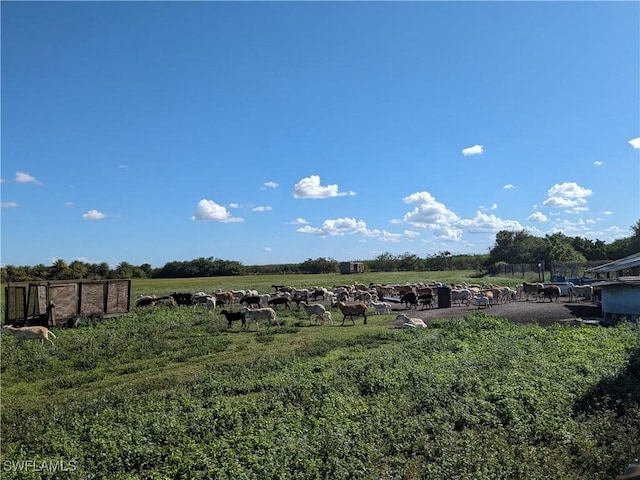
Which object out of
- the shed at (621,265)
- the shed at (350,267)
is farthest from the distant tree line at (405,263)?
the shed at (621,265)

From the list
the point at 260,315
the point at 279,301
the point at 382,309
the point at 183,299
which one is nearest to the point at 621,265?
the point at 382,309

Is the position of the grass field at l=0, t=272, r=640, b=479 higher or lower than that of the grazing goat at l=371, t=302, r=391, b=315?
lower

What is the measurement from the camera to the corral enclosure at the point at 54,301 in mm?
20375

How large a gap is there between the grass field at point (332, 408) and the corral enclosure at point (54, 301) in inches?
171

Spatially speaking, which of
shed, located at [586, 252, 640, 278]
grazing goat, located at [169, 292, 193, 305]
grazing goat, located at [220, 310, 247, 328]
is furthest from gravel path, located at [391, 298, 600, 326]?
grazing goat, located at [169, 292, 193, 305]

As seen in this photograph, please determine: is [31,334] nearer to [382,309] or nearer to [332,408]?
[332,408]

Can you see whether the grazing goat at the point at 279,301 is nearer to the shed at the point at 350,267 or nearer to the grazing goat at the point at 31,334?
the grazing goat at the point at 31,334

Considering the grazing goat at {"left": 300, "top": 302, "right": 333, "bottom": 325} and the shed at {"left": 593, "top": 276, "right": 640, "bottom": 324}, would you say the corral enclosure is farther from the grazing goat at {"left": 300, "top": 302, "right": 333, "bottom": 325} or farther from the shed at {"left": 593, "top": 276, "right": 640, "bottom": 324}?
the shed at {"left": 593, "top": 276, "right": 640, "bottom": 324}

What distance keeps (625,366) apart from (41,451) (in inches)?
481

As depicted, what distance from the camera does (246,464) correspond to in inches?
270

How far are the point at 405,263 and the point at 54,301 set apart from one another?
8040 centimetres

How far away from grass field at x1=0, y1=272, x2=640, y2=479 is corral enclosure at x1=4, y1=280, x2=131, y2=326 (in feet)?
14.2

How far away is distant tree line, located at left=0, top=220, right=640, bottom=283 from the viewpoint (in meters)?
71.4

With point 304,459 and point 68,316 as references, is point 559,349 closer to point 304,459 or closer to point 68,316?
point 304,459
